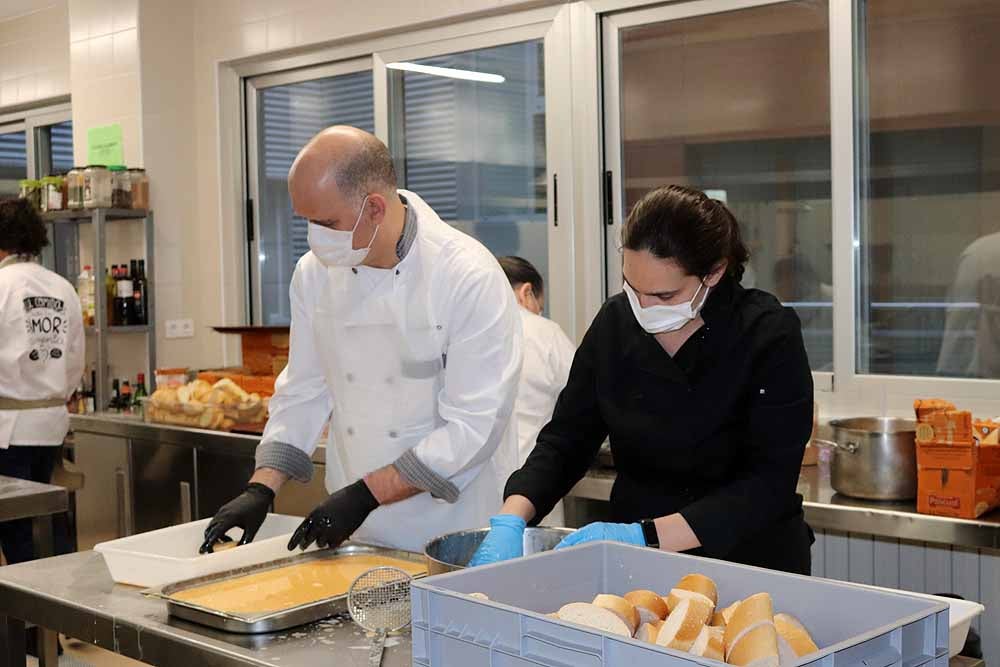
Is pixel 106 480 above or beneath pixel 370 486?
beneath

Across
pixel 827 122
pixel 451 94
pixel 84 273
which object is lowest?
pixel 84 273

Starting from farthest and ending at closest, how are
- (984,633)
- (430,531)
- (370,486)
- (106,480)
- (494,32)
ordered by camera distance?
(106,480)
(494,32)
(984,633)
(430,531)
(370,486)

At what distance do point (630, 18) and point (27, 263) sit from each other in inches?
95.7

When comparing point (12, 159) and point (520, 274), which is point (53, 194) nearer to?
point (12, 159)

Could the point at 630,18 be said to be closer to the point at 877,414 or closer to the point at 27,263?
the point at 877,414

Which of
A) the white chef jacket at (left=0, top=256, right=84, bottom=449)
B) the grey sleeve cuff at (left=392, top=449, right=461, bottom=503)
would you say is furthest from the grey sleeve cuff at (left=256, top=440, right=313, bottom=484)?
the white chef jacket at (left=0, top=256, right=84, bottom=449)

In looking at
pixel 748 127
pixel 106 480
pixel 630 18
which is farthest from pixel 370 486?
pixel 106 480

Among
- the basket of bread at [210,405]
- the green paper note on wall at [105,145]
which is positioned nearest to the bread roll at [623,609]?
the basket of bread at [210,405]

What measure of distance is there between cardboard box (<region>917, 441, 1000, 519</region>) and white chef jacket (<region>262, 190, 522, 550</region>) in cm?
104

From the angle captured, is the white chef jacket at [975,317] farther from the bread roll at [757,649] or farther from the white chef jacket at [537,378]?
the bread roll at [757,649]

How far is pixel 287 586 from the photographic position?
1.89 metres

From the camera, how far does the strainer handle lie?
1566mm

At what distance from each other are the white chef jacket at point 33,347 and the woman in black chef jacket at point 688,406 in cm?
275

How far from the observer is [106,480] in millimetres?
4762
